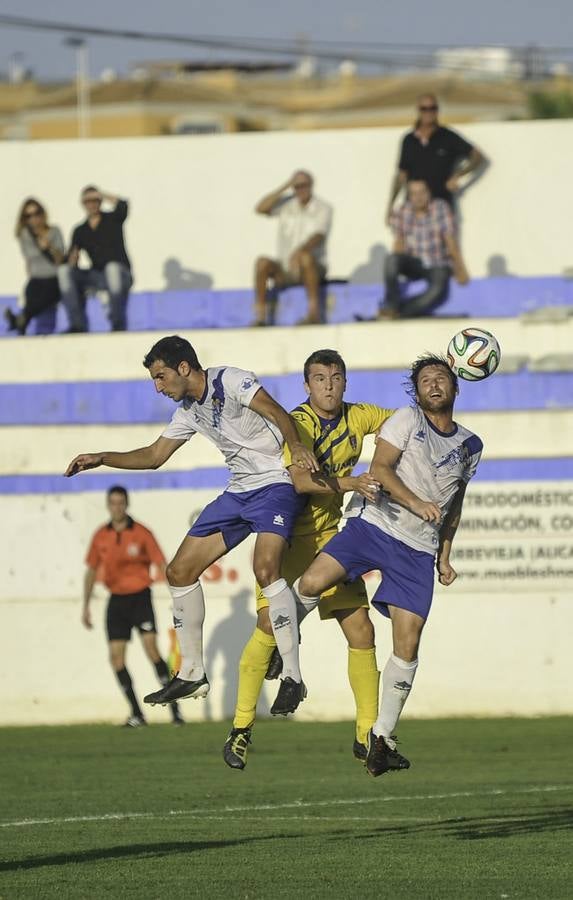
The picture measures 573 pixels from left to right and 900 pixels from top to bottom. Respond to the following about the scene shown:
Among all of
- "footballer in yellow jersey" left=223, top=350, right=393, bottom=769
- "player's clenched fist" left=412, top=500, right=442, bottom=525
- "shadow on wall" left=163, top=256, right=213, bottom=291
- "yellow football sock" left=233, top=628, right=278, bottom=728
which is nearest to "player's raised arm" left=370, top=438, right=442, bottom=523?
"player's clenched fist" left=412, top=500, right=442, bottom=525

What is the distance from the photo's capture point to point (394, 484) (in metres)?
9.49

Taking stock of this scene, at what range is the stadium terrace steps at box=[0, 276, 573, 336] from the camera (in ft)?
69.7

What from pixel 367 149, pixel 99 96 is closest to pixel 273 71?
pixel 99 96

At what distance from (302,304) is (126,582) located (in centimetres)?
517

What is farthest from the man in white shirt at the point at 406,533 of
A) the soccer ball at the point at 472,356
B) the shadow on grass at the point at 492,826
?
the shadow on grass at the point at 492,826

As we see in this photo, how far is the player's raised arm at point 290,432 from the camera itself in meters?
9.43

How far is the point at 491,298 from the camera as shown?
2130 centimetres

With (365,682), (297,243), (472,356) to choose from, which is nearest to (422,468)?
(472,356)

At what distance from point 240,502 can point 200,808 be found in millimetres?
3573

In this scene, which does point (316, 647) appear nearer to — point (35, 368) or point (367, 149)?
point (35, 368)

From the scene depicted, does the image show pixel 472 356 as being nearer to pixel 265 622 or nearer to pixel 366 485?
pixel 366 485

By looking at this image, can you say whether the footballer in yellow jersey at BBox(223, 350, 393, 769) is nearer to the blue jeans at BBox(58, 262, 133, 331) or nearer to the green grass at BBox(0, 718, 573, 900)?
the green grass at BBox(0, 718, 573, 900)

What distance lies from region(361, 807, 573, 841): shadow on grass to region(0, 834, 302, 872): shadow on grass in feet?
2.69

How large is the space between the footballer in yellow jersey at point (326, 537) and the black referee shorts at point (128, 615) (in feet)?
25.2
